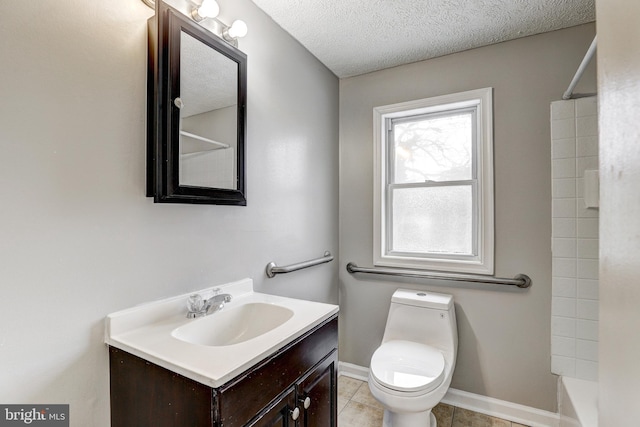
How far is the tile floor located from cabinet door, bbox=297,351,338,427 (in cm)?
→ 66

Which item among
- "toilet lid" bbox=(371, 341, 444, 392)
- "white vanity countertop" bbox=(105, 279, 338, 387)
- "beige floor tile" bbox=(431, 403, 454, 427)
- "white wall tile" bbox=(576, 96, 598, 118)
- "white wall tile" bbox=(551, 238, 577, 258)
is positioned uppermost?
"white wall tile" bbox=(576, 96, 598, 118)

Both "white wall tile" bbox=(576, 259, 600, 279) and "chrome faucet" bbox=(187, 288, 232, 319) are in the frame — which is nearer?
"chrome faucet" bbox=(187, 288, 232, 319)

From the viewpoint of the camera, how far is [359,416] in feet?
6.06

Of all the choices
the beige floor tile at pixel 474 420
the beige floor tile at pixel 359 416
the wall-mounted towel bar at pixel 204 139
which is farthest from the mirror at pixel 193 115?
the beige floor tile at pixel 474 420

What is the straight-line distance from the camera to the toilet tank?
1.83m

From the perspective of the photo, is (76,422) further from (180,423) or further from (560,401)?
(560,401)

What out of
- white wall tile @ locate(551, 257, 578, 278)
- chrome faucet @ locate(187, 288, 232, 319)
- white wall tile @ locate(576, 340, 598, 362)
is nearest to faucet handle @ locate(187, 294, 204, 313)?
chrome faucet @ locate(187, 288, 232, 319)

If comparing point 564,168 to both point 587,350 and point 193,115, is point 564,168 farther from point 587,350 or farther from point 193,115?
point 193,115

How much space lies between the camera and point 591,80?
1667 millimetres

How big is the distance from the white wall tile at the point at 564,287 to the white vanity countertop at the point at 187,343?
4.52 feet

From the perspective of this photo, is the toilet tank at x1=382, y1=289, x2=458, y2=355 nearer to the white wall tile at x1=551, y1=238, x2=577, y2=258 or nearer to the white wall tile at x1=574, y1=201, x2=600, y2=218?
the white wall tile at x1=551, y1=238, x2=577, y2=258

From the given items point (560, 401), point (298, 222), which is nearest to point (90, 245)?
point (298, 222)

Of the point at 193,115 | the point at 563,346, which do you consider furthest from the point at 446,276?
the point at 193,115

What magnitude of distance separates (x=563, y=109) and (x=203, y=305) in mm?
2163
